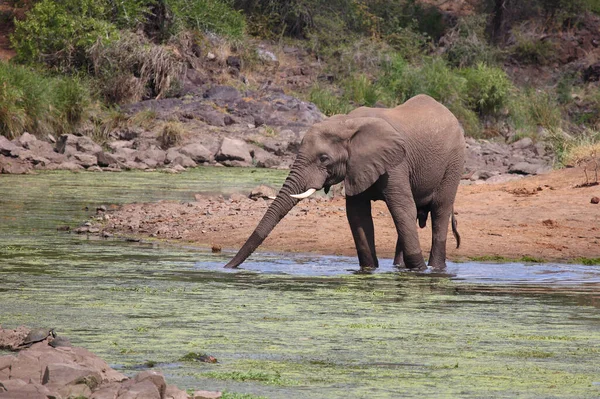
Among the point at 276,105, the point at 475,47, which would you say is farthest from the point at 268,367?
the point at 475,47

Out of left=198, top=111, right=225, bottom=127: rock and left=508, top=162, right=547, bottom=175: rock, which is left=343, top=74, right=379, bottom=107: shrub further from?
left=508, top=162, right=547, bottom=175: rock

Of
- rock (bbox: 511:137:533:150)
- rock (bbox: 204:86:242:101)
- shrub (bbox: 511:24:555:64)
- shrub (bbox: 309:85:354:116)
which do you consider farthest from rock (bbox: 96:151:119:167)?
shrub (bbox: 511:24:555:64)


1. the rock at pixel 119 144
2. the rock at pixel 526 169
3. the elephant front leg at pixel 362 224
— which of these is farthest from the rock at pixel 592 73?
the elephant front leg at pixel 362 224

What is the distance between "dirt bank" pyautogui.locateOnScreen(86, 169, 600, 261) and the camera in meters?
16.2

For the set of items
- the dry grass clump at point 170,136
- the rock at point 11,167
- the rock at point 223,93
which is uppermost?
the rock at point 223,93

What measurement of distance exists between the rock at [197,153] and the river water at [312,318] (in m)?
17.0

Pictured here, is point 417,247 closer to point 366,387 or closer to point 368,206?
point 368,206

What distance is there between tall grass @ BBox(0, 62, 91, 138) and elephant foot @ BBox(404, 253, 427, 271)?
19.9m

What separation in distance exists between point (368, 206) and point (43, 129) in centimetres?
2099

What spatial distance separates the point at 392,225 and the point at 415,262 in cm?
408

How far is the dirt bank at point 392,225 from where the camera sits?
16.2m

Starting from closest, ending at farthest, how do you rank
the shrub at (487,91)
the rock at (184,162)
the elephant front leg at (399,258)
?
the elephant front leg at (399,258) → the rock at (184,162) → the shrub at (487,91)

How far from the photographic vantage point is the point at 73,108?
34.9 m

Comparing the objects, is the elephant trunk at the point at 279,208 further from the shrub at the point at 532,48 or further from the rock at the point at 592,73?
the shrub at the point at 532,48
